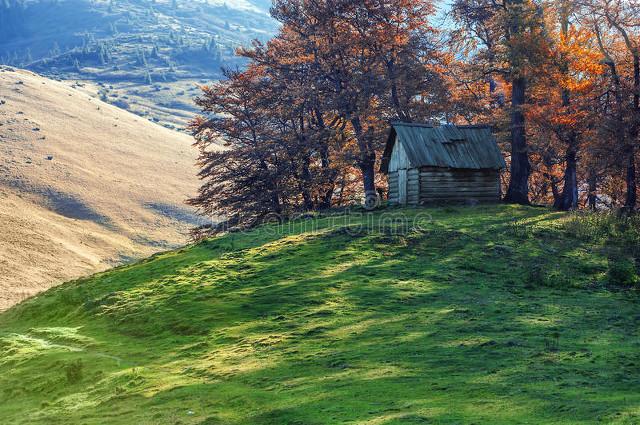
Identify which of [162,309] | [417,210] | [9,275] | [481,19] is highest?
[481,19]

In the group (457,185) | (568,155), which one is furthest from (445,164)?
(568,155)

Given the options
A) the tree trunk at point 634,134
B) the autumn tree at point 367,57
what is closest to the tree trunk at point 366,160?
the autumn tree at point 367,57

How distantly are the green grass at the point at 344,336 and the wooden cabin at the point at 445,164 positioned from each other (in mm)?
8297

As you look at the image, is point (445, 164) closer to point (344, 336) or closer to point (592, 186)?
point (592, 186)

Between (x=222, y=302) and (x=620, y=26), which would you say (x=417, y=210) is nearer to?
(x=620, y=26)

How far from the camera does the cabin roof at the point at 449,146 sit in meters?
35.8

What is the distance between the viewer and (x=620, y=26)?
108 ft

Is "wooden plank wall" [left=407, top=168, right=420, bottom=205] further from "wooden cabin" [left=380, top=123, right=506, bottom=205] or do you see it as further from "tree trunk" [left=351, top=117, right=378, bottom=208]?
"tree trunk" [left=351, top=117, right=378, bottom=208]

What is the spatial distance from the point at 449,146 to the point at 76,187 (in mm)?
64004

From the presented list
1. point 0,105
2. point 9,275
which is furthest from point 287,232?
point 0,105

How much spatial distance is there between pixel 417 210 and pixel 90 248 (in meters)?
44.0

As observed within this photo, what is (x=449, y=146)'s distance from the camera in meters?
37.0

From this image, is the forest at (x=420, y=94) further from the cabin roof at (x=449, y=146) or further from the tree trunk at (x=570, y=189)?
the cabin roof at (x=449, y=146)

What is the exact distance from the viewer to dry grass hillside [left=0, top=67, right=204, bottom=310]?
58750 mm
